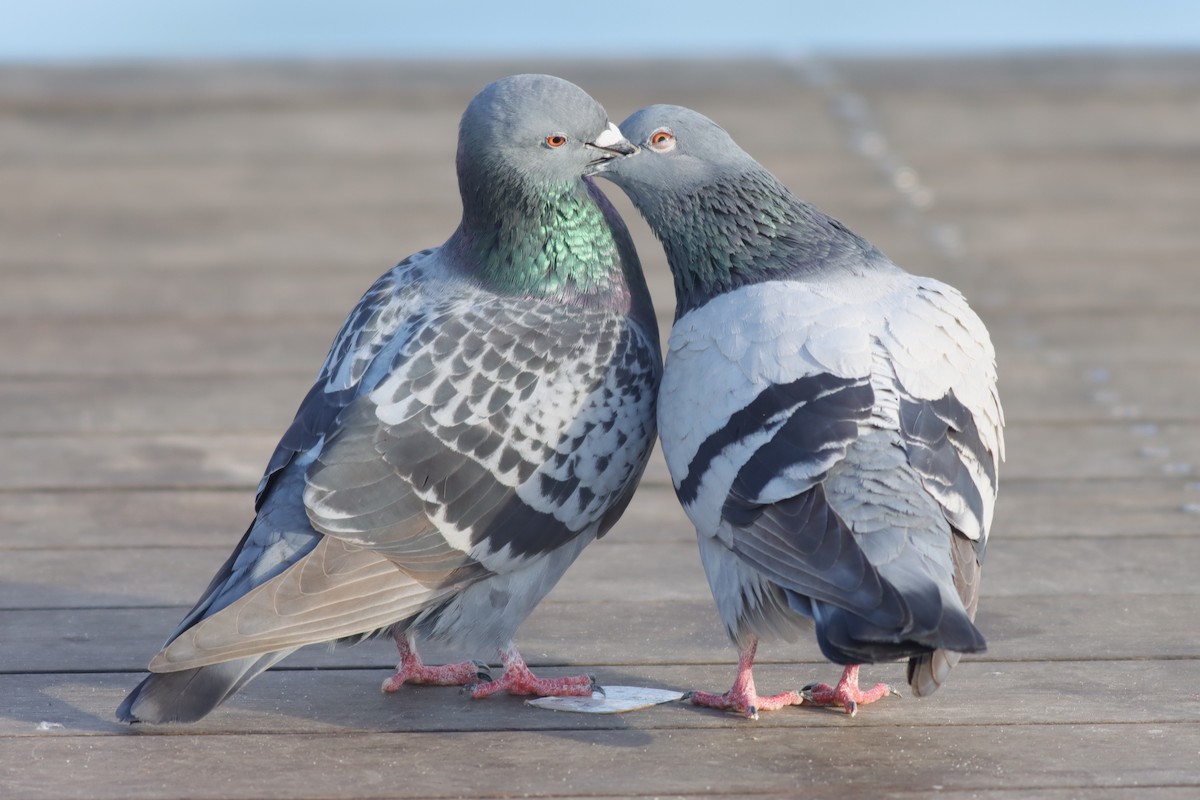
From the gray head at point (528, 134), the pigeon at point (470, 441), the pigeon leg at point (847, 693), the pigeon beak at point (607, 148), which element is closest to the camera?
the pigeon at point (470, 441)

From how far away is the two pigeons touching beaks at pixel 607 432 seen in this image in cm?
273

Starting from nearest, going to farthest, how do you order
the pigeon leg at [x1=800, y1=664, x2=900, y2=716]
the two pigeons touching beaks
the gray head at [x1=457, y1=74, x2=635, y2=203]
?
the two pigeons touching beaks < the pigeon leg at [x1=800, y1=664, x2=900, y2=716] < the gray head at [x1=457, y1=74, x2=635, y2=203]

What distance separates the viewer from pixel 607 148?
11.2 ft

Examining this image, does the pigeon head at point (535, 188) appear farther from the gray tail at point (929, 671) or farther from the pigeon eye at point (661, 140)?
the gray tail at point (929, 671)

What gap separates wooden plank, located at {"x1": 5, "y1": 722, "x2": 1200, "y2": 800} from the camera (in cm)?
266

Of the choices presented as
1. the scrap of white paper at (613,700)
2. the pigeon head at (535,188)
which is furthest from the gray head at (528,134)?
the scrap of white paper at (613,700)

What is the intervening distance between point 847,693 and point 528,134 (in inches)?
51.4

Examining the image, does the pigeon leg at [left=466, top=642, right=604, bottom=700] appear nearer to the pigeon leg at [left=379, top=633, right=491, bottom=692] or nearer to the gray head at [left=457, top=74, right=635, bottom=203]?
the pigeon leg at [left=379, top=633, right=491, bottom=692]

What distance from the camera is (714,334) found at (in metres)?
3.12

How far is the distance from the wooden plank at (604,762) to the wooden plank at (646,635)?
0.37 metres

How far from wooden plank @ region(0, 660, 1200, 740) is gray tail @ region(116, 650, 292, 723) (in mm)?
174

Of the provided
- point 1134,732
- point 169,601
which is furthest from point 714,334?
point 169,601

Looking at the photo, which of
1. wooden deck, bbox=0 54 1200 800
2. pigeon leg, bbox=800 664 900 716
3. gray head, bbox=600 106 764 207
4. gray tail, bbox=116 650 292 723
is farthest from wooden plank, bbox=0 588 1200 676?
gray head, bbox=600 106 764 207

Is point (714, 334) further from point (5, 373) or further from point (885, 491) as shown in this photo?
point (5, 373)
